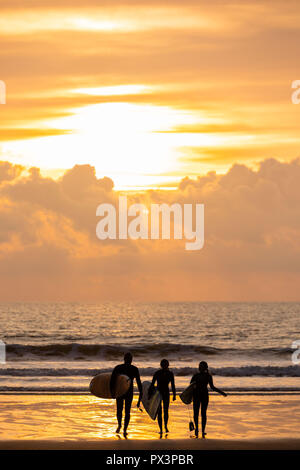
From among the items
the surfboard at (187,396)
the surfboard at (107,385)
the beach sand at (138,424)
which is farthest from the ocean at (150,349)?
the surfboard at (187,396)

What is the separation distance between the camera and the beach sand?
19.4m

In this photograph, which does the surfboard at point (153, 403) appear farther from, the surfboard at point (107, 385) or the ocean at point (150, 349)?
the ocean at point (150, 349)

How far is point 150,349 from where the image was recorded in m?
67.4

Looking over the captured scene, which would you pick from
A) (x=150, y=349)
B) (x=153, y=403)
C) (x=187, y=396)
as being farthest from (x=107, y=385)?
(x=150, y=349)

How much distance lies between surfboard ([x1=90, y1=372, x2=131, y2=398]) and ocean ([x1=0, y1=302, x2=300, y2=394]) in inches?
426

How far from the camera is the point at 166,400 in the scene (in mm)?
21469

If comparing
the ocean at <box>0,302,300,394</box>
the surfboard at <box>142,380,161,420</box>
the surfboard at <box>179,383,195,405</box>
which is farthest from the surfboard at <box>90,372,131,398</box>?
the ocean at <box>0,302,300,394</box>

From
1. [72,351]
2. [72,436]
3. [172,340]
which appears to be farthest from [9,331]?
[72,436]

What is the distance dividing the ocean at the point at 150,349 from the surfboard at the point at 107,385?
10828 millimetres

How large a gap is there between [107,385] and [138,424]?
2168 mm

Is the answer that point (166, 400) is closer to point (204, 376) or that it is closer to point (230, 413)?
point (204, 376)

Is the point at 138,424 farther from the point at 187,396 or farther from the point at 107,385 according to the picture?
the point at 187,396
